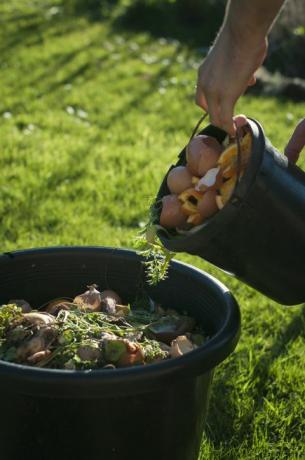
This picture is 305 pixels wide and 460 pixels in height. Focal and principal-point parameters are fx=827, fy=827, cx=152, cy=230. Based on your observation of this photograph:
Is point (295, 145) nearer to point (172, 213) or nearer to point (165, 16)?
point (172, 213)

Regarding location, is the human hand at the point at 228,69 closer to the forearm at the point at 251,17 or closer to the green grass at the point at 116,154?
the forearm at the point at 251,17

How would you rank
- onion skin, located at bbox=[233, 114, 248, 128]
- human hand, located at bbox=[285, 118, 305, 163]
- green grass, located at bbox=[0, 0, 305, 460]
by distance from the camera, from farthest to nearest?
A: 1. green grass, located at bbox=[0, 0, 305, 460]
2. human hand, located at bbox=[285, 118, 305, 163]
3. onion skin, located at bbox=[233, 114, 248, 128]

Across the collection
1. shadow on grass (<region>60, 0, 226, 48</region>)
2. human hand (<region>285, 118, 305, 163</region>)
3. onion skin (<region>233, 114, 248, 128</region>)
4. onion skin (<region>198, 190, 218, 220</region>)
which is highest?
onion skin (<region>233, 114, 248, 128</region>)

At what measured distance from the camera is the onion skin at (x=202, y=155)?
2.35 m

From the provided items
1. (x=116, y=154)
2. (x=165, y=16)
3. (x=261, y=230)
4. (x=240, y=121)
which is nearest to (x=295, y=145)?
(x=240, y=121)

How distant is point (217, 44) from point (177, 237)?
1.80 feet

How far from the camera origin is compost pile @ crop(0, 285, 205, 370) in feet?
7.22

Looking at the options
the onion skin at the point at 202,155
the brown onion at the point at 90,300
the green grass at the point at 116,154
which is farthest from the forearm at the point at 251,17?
the green grass at the point at 116,154

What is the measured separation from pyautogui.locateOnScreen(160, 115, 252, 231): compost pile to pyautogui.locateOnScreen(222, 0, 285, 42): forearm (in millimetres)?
299

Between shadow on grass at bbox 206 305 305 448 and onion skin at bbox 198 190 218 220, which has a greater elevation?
onion skin at bbox 198 190 218 220

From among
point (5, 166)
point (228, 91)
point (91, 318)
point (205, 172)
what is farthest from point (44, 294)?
point (5, 166)

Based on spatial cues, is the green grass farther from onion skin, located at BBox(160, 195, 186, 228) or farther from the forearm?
the forearm

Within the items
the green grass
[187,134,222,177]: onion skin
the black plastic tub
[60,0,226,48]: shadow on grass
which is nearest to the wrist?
[187,134,222,177]: onion skin

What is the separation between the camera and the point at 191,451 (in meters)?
2.29
